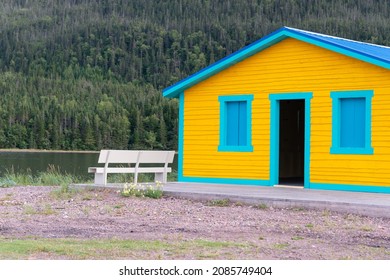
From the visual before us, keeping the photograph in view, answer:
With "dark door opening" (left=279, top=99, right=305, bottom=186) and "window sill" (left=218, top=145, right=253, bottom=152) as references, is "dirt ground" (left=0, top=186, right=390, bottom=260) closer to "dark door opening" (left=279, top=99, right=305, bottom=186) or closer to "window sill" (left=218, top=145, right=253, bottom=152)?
"window sill" (left=218, top=145, right=253, bottom=152)

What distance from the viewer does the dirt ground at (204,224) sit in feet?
31.7

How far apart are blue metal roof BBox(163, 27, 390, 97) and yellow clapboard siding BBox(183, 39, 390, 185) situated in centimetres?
18

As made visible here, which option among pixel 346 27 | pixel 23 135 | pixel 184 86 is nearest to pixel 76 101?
pixel 23 135

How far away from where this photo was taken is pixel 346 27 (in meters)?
179

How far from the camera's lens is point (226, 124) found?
18.8 m

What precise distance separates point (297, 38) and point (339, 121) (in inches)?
88.6

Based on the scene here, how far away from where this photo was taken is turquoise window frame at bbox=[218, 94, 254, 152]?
18.3 m

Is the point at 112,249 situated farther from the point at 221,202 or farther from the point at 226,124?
the point at 226,124

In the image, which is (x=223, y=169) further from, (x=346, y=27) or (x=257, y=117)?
(x=346, y=27)

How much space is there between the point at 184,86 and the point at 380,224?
8725 mm

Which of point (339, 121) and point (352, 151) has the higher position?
point (339, 121)

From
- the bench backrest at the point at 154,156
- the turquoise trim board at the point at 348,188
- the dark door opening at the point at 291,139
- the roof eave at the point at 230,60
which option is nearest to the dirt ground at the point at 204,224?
the bench backrest at the point at 154,156

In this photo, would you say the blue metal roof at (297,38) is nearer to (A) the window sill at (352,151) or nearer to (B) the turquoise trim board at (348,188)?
(A) the window sill at (352,151)

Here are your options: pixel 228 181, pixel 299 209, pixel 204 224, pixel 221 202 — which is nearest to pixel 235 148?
pixel 228 181
